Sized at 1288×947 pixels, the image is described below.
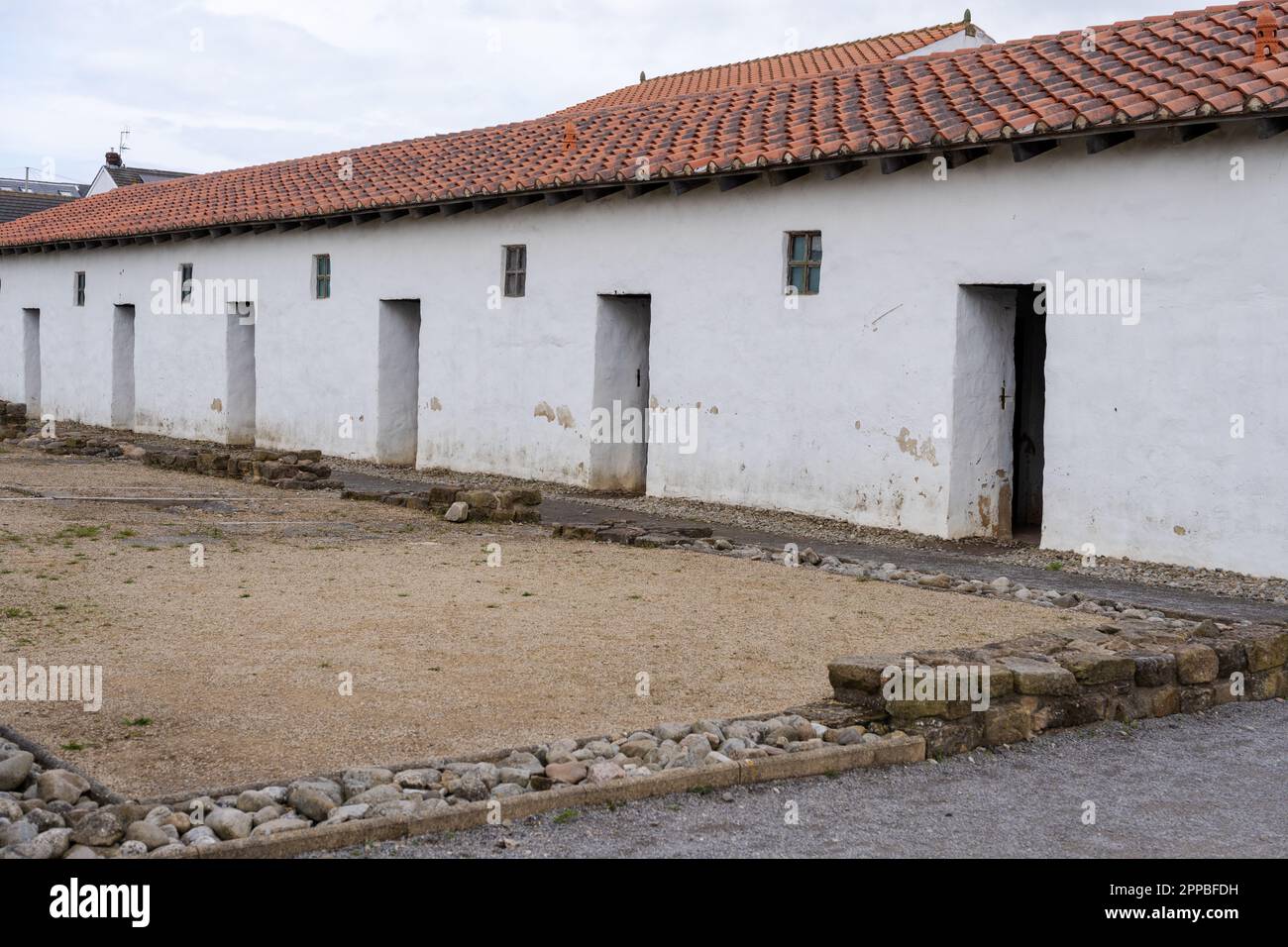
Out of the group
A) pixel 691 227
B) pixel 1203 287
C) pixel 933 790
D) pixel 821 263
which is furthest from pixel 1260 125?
pixel 933 790

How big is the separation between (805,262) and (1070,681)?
29.4 ft

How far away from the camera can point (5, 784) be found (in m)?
4.93

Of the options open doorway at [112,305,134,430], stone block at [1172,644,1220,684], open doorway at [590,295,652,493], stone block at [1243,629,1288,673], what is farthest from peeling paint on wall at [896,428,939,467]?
open doorway at [112,305,134,430]

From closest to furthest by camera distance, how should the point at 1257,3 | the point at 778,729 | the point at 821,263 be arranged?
the point at 778,729, the point at 1257,3, the point at 821,263

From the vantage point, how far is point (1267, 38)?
12062 mm

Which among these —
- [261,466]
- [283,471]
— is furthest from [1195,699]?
[261,466]

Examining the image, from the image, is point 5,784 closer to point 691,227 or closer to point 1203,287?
point 1203,287

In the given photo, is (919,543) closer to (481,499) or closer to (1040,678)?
(481,499)

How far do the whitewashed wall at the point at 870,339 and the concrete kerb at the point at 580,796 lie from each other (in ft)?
22.1

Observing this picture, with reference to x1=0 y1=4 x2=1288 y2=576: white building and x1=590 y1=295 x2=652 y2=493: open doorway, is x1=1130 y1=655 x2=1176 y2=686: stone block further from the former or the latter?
x1=590 y1=295 x2=652 y2=493: open doorway

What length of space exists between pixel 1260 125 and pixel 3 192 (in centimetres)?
4281

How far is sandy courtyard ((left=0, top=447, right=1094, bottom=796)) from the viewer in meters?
Answer: 5.87

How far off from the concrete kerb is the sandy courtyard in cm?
77

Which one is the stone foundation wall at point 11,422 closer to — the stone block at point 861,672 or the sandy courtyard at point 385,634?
the sandy courtyard at point 385,634
